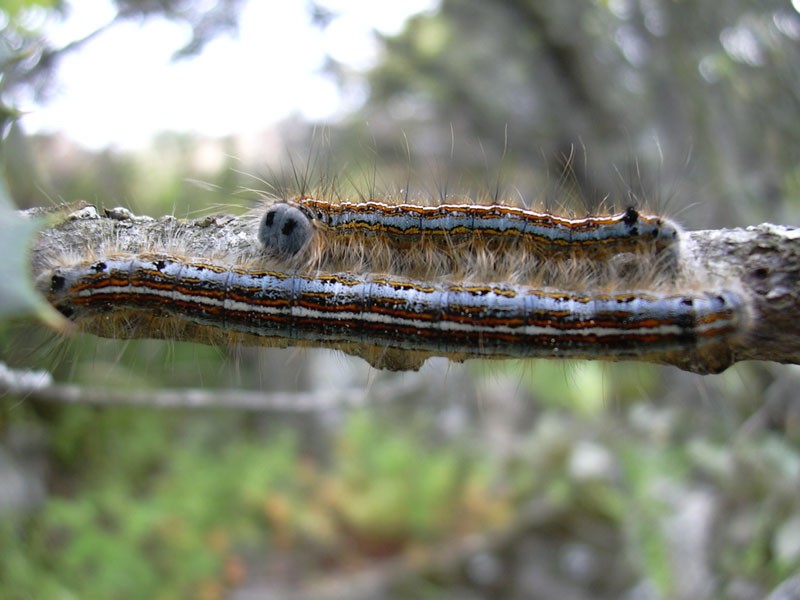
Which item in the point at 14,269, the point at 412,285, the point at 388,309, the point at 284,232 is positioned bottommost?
the point at 14,269

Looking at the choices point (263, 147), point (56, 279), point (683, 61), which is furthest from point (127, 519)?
point (263, 147)

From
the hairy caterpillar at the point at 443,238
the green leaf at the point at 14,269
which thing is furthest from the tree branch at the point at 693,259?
the green leaf at the point at 14,269

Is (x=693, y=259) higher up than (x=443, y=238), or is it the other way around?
(x=443, y=238)

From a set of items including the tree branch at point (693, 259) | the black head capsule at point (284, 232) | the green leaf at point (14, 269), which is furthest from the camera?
the black head capsule at point (284, 232)

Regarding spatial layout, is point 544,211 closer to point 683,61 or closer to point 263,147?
point 683,61

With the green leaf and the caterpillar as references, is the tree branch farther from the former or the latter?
the green leaf

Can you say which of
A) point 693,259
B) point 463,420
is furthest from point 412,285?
point 463,420

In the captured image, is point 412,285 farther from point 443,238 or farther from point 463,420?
point 463,420

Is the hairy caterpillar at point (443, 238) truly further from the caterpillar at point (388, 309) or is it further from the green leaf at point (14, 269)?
the green leaf at point (14, 269)
